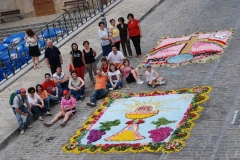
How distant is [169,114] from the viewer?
1324 centimetres

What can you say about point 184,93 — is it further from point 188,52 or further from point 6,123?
point 6,123

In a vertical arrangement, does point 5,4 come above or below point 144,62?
above

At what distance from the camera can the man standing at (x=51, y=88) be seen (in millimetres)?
15578

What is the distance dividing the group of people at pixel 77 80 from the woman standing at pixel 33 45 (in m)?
2.31

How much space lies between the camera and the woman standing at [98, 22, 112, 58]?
17609mm

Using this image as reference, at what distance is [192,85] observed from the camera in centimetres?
1490

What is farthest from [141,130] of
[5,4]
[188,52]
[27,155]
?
[5,4]

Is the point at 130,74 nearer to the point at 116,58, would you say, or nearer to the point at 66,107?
the point at 116,58

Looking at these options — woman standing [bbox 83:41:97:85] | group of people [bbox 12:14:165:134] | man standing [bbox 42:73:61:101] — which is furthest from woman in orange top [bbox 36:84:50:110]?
woman standing [bbox 83:41:97:85]

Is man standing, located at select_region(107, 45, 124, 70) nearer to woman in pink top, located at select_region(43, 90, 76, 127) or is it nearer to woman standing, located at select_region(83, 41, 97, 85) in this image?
woman standing, located at select_region(83, 41, 97, 85)

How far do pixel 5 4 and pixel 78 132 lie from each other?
19690 mm

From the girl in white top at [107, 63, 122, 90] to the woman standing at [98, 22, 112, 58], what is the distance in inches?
82.3

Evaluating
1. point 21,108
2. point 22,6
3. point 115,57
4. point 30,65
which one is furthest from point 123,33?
point 22,6

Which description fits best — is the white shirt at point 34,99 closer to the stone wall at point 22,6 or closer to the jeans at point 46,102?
the jeans at point 46,102
